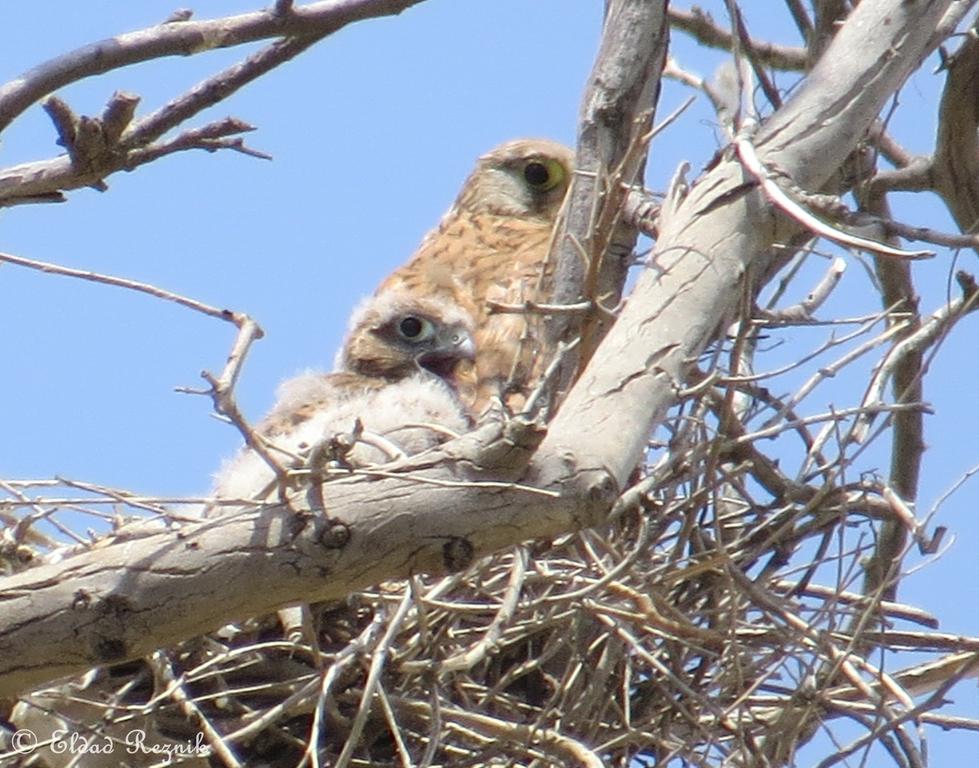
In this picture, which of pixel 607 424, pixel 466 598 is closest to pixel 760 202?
pixel 607 424

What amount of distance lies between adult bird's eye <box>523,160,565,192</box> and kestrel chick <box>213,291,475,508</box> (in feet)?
2.57

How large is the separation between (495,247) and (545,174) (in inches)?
17.5

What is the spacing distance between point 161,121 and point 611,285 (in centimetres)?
133

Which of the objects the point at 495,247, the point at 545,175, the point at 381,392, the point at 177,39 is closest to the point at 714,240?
the point at 177,39

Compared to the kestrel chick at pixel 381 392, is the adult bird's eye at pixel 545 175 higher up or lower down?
higher up

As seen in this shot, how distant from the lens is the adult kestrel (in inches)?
170

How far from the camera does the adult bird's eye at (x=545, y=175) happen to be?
17.1 ft

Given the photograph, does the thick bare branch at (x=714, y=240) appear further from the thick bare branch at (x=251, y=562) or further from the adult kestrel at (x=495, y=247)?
the adult kestrel at (x=495, y=247)

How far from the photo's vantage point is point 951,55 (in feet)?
11.6

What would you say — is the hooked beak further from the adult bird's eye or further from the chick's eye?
the adult bird's eye

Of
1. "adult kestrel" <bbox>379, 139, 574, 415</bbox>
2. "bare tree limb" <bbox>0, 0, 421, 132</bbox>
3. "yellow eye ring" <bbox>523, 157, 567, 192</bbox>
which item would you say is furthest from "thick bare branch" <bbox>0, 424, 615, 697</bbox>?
"yellow eye ring" <bbox>523, 157, 567, 192</bbox>

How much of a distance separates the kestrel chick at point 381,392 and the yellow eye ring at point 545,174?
2.56ft

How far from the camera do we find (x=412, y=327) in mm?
4398

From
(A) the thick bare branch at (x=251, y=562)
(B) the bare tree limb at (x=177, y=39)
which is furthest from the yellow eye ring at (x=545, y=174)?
(A) the thick bare branch at (x=251, y=562)
